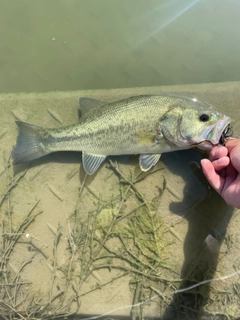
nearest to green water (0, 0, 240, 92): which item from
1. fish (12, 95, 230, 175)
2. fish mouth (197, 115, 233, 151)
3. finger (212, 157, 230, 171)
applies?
fish (12, 95, 230, 175)

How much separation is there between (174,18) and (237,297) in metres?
3.31

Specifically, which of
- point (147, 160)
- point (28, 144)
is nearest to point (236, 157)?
point (147, 160)

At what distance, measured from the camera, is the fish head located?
113 inches

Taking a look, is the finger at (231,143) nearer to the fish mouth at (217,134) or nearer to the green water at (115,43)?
the fish mouth at (217,134)

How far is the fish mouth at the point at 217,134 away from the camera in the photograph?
2861mm

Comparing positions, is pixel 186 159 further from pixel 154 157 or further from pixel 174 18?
pixel 174 18

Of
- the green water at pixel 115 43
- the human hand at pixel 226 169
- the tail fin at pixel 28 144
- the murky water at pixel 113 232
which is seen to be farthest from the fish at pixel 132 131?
the green water at pixel 115 43

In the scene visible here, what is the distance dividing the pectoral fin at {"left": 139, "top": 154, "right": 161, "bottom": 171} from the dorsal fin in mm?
712

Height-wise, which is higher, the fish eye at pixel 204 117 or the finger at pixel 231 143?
the fish eye at pixel 204 117

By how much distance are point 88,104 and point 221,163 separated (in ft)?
4.91

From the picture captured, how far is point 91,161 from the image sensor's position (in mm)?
3336

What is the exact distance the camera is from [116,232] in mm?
3404

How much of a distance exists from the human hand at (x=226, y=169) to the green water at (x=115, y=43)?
1.32 m

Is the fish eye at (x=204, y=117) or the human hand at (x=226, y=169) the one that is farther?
the fish eye at (x=204, y=117)
